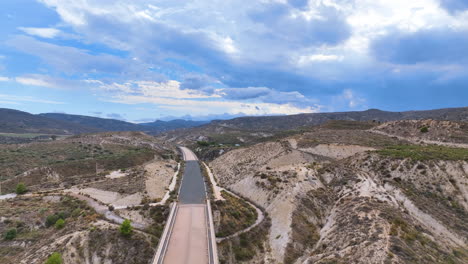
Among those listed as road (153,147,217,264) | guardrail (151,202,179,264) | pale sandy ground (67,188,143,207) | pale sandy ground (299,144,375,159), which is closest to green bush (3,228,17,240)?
pale sandy ground (67,188,143,207)

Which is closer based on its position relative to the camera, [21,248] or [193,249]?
[193,249]

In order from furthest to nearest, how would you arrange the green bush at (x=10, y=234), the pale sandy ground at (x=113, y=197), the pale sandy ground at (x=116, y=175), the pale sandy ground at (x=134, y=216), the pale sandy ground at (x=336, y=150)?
1. the pale sandy ground at (x=116, y=175)
2. the pale sandy ground at (x=336, y=150)
3. the pale sandy ground at (x=113, y=197)
4. the pale sandy ground at (x=134, y=216)
5. the green bush at (x=10, y=234)

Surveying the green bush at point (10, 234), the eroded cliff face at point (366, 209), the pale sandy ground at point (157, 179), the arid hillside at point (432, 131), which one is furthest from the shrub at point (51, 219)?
the arid hillside at point (432, 131)

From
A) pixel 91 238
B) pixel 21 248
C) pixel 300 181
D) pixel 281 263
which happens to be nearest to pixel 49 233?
pixel 21 248

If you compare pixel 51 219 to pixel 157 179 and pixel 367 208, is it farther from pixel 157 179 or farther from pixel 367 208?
pixel 367 208

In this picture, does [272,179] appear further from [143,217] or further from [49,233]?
[49,233]

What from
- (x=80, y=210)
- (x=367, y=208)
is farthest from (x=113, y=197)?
(x=367, y=208)

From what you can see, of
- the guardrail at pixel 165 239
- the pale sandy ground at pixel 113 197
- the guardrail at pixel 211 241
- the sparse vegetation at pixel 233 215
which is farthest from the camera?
the pale sandy ground at pixel 113 197

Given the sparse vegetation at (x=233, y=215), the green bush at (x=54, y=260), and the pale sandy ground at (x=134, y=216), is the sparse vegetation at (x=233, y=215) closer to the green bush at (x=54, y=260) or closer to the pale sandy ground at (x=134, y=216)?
the pale sandy ground at (x=134, y=216)
